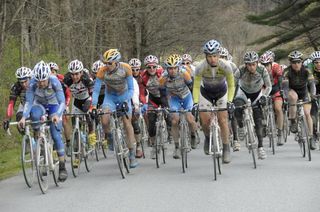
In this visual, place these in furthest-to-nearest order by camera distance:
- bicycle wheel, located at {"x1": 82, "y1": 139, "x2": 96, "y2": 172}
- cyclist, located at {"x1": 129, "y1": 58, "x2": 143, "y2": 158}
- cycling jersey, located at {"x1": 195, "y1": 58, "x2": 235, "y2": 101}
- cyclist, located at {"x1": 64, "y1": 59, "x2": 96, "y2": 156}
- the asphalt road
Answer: cyclist, located at {"x1": 64, "y1": 59, "x2": 96, "y2": 156}, bicycle wheel, located at {"x1": 82, "y1": 139, "x2": 96, "y2": 172}, cyclist, located at {"x1": 129, "y1": 58, "x2": 143, "y2": 158}, cycling jersey, located at {"x1": 195, "y1": 58, "x2": 235, "y2": 101}, the asphalt road

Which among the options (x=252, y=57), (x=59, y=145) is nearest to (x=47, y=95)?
(x=59, y=145)

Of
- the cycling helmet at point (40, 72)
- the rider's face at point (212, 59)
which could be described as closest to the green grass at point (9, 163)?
the cycling helmet at point (40, 72)

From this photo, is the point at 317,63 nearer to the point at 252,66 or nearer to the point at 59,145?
the point at 252,66

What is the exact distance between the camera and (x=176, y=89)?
480 inches

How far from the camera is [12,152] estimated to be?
52.3ft

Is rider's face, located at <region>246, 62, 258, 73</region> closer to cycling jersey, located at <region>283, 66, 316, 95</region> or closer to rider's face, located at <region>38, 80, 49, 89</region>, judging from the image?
cycling jersey, located at <region>283, 66, 316, 95</region>

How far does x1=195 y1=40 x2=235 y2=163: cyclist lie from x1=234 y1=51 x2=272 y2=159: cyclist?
3.56 feet

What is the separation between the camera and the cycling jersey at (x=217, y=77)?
10.3m

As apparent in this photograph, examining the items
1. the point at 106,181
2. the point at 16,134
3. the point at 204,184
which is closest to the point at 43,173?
the point at 106,181

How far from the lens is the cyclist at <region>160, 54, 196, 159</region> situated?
1179 centimetres

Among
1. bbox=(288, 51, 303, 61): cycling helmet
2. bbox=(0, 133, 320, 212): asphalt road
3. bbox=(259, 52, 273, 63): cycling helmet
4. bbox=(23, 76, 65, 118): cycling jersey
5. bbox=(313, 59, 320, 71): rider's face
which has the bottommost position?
bbox=(0, 133, 320, 212): asphalt road

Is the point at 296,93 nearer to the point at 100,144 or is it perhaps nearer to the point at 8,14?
the point at 100,144

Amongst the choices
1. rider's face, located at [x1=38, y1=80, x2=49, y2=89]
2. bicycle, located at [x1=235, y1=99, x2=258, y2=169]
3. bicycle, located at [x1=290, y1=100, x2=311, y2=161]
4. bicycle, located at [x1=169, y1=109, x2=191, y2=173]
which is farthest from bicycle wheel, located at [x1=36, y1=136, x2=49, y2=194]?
bicycle, located at [x1=290, y1=100, x2=311, y2=161]

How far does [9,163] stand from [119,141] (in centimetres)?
466
